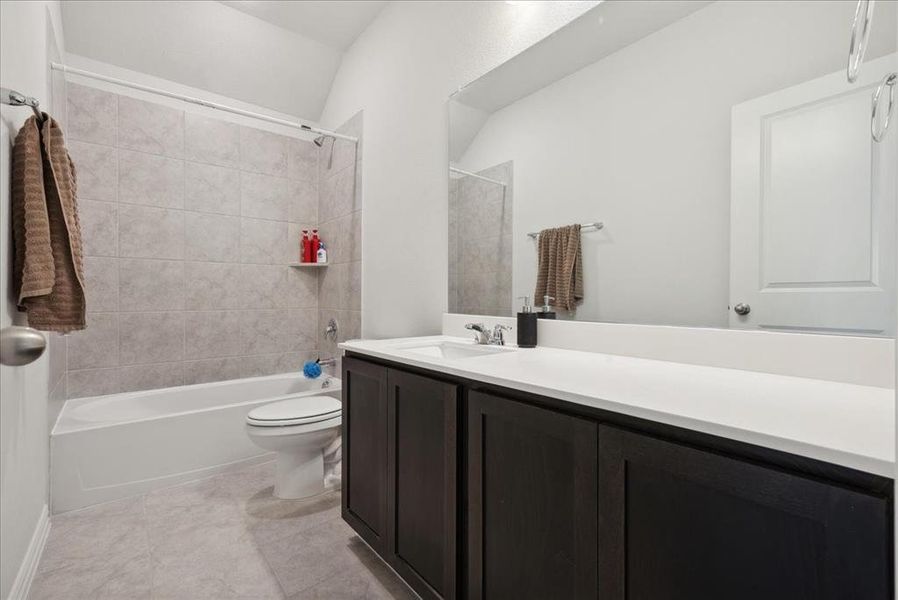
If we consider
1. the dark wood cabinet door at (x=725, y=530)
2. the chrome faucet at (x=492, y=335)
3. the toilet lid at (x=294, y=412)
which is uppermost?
the chrome faucet at (x=492, y=335)

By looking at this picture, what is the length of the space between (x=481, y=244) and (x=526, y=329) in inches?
21.0

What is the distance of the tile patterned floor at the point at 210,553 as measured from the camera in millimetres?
1414

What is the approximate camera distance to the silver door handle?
1.82 ft

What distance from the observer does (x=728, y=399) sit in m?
0.78

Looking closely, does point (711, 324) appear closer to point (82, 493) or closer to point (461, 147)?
point (461, 147)

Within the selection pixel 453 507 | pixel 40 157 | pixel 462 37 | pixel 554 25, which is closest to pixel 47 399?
pixel 40 157

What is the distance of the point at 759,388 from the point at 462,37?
1914mm

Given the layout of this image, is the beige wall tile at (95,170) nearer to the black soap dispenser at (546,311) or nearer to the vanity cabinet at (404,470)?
the vanity cabinet at (404,470)

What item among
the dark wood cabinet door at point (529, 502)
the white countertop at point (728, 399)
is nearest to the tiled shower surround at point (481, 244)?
the white countertop at point (728, 399)

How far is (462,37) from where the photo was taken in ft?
6.45

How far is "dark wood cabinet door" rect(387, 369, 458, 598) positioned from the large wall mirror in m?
0.64

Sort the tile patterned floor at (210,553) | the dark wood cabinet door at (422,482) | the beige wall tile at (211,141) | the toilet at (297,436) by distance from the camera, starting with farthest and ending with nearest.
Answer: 1. the beige wall tile at (211,141)
2. the toilet at (297,436)
3. the tile patterned floor at (210,553)
4. the dark wood cabinet door at (422,482)

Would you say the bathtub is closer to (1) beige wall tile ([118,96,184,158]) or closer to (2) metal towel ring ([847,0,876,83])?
(1) beige wall tile ([118,96,184,158])

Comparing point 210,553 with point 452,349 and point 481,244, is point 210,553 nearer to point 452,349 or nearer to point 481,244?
point 452,349
